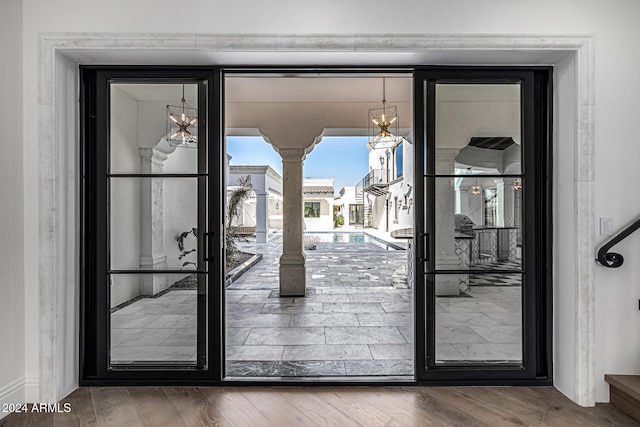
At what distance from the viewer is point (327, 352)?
3.32 m

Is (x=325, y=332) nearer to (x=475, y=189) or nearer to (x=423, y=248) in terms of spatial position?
(x=423, y=248)

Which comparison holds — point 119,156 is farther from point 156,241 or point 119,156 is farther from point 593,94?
point 593,94

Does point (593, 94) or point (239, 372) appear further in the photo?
point (239, 372)

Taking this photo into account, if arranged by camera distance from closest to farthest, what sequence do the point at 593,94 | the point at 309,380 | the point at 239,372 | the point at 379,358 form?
the point at 593,94
the point at 309,380
the point at 239,372
the point at 379,358

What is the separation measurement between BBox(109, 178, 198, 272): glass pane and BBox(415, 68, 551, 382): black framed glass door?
5.52 feet

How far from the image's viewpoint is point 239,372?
2.88m

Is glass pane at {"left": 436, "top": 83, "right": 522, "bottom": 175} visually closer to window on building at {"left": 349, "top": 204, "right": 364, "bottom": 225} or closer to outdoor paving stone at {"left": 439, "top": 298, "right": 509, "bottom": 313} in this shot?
outdoor paving stone at {"left": 439, "top": 298, "right": 509, "bottom": 313}

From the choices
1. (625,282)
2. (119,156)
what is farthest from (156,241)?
(625,282)

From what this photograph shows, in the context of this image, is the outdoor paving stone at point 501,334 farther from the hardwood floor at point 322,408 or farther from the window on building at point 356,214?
the window on building at point 356,214

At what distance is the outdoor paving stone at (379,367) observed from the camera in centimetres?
286

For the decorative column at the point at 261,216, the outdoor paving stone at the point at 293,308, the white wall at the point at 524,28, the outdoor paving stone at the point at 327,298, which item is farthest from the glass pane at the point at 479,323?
the decorative column at the point at 261,216

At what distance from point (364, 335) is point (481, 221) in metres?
1.83

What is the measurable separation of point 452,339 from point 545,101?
1.89 meters

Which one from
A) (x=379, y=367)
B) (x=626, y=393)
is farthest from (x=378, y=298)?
(x=626, y=393)
